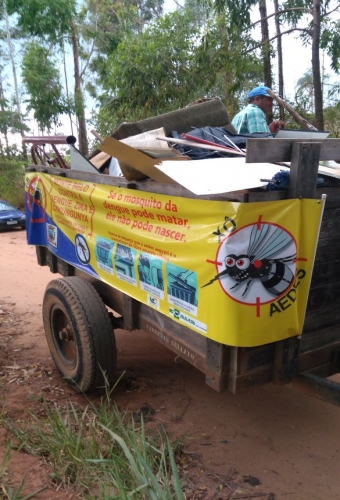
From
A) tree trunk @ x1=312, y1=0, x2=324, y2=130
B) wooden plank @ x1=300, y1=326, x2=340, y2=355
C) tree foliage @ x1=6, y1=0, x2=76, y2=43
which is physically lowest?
wooden plank @ x1=300, y1=326, x2=340, y2=355

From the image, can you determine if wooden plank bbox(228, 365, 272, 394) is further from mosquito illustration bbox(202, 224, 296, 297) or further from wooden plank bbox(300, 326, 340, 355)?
mosquito illustration bbox(202, 224, 296, 297)

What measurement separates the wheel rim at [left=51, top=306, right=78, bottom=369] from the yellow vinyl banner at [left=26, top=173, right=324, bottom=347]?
36.5 inches

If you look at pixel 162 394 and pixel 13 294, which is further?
pixel 13 294

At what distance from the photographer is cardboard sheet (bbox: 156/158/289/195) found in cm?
206

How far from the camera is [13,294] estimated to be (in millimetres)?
6734

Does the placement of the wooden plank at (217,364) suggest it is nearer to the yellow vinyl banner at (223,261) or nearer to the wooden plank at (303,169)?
the yellow vinyl banner at (223,261)

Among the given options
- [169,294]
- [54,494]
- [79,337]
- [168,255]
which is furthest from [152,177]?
[54,494]

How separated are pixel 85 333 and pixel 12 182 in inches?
651

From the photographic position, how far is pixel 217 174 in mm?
2221

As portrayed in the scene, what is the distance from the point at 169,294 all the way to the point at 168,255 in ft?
0.71

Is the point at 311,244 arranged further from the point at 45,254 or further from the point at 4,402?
the point at 45,254

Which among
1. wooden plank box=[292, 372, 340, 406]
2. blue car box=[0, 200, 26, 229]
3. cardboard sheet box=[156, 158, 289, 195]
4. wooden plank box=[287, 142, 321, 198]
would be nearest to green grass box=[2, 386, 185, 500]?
wooden plank box=[292, 372, 340, 406]

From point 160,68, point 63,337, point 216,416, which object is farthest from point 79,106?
point 216,416

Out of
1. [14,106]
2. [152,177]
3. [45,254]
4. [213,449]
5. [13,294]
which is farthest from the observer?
[14,106]
